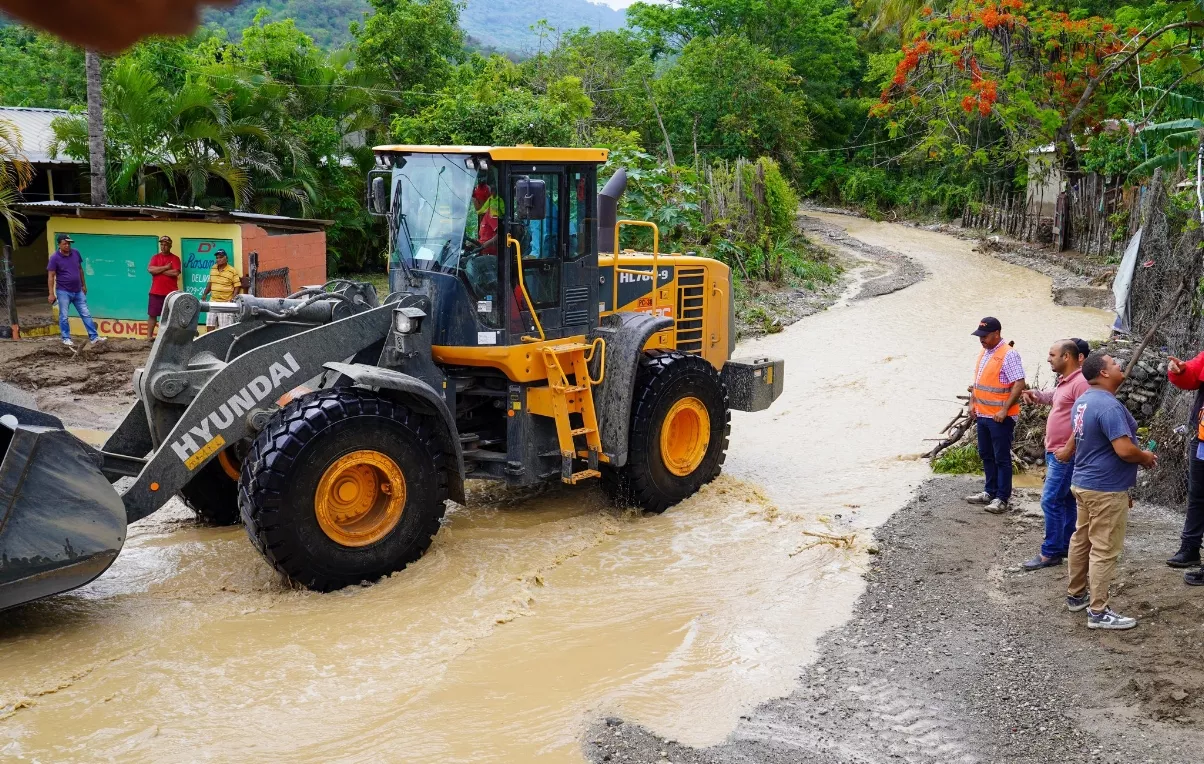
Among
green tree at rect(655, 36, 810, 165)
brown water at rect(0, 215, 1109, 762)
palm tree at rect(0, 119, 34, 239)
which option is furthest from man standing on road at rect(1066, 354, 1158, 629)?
green tree at rect(655, 36, 810, 165)

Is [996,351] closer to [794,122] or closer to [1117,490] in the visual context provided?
[1117,490]

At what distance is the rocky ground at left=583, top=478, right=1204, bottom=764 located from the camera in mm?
5167

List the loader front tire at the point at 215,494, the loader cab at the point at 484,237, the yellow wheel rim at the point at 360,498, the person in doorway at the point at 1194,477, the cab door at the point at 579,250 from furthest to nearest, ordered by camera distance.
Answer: the cab door at the point at 579,250 < the loader front tire at the point at 215,494 < the loader cab at the point at 484,237 < the yellow wheel rim at the point at 360,498 < the person in doorway at the point at 1194,477

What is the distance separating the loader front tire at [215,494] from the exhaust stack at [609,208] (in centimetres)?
318

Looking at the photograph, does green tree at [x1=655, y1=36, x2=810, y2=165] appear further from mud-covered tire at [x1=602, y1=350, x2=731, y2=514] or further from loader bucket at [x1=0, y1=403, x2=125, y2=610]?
loader bucket at [x1=0, y1=403, x2=125, y2=610]

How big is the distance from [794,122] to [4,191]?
24339 mm

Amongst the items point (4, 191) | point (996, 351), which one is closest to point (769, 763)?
point (996, 351)

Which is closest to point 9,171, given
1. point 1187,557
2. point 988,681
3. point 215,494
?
point 215,494

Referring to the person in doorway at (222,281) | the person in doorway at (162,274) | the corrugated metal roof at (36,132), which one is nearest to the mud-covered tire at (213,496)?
the person in doorway at (222,281)

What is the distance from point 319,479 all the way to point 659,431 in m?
2.95

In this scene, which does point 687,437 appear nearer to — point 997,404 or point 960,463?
point 997,404

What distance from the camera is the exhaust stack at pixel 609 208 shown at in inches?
326

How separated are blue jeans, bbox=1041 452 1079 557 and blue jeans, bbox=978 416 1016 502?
1195 mm

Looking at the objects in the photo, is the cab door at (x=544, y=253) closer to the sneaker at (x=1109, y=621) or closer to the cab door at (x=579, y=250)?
the cab door at (x=579, y=250)
